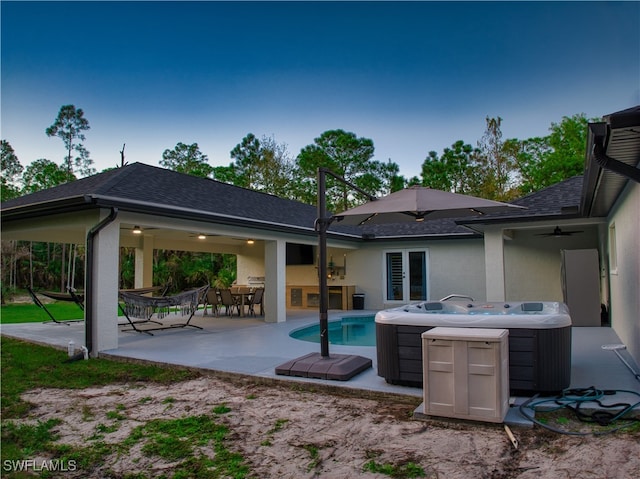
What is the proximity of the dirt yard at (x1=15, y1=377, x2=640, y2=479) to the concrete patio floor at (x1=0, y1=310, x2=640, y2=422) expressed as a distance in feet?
2.17

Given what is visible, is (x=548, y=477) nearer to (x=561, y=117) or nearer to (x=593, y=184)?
(x=593, y=184)

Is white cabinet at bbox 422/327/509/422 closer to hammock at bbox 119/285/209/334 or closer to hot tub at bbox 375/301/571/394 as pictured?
hot tub at bbox 375/301/571/394

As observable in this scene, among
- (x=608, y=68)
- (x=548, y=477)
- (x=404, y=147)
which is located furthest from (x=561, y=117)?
(x=548, y=477)

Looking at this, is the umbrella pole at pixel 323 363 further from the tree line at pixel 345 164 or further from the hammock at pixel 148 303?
the tree line at pixel 345 164

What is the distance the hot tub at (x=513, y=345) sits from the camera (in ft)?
14.9

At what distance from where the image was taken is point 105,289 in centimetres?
740

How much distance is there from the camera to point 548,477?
2.94 meters

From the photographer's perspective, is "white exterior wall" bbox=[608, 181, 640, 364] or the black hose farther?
"white exterior wall" bbox=[608, 181, 640, 364]

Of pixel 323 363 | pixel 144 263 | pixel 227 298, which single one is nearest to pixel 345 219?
pixel 323 363

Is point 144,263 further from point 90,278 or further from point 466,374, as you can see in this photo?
point 466,374

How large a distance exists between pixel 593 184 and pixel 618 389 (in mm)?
2681
